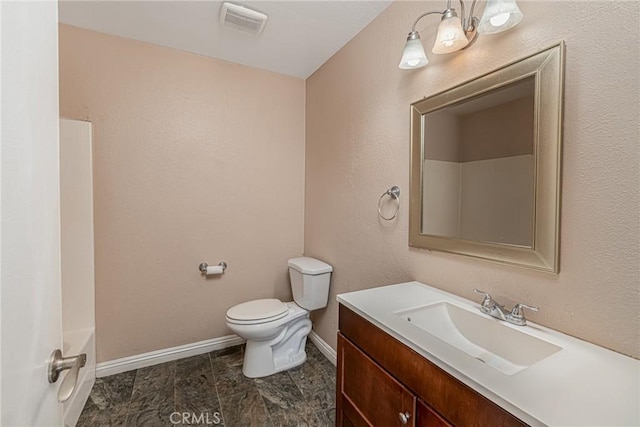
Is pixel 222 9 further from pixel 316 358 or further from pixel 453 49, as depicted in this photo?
pixel 316 358

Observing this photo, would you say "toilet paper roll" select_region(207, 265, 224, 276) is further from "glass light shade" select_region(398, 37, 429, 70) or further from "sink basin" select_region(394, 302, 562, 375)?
"glass light shade" select_region(398, 37, 429, 70)

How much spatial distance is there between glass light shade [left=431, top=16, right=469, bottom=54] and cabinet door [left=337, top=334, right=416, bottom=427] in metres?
1.33

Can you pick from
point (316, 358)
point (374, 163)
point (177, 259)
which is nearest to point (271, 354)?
point (316, 358)

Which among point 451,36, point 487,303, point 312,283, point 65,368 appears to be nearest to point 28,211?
point 65,368

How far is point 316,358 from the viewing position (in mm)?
2248

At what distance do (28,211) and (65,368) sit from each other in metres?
0.37

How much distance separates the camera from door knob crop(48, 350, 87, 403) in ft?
2.06

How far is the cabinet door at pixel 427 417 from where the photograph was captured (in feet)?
2.67

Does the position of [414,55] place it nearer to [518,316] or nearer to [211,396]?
[518,316]

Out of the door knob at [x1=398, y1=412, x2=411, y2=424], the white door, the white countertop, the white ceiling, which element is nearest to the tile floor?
the door knob at [x1=398, y1=412, x2=411, y2=424]

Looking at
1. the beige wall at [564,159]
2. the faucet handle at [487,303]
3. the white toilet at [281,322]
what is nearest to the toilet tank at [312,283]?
the white toilet at [281,322]

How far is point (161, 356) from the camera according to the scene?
2174 millimetres

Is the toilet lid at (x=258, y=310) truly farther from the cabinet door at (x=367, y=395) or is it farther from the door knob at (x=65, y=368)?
the door knob at (x=65, y=368)

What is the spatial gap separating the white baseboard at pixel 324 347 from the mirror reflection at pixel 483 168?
1.28 m
